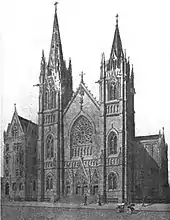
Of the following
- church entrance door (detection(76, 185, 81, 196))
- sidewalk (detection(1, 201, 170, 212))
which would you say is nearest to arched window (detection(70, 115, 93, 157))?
church entrance door (detection(76, 185, 81, 196))

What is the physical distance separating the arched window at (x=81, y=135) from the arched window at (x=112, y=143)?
22 cm

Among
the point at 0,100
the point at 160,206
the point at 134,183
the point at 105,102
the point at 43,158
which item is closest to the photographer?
the point at 160,206

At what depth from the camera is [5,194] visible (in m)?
5.07

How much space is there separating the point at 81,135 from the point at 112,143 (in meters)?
0.37

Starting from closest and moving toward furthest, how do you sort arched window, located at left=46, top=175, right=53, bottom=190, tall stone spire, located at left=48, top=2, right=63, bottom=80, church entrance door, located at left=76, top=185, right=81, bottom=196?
1. church entrance door, located at left=76, top=185, right=81, bottom=196
2. arched window, located at left=46, top=175, right=53, bottom=190
3. tall stone spire, located at left=48, top=2, right=63, bottom=80

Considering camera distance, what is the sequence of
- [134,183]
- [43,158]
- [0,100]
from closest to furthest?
[134,183] < [43,158] < [0,100]

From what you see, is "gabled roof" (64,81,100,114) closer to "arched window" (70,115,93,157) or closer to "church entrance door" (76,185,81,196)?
"arched window" (70,115,93,157)

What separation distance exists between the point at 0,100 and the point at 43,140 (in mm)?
733

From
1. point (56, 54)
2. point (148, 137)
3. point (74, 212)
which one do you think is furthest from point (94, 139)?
point (56, 54)

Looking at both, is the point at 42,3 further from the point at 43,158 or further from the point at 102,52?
the point at 43,158

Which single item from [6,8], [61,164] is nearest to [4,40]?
[6,8]

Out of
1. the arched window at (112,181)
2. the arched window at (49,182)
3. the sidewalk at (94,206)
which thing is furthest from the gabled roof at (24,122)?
the arched window at (112,181)

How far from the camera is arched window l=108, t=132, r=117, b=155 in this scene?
4485 millimetres

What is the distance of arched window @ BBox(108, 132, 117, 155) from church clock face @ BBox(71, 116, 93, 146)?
22 cm
